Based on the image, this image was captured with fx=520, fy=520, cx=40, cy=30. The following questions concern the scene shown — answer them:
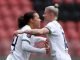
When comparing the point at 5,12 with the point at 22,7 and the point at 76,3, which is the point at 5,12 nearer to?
the point at 22,7

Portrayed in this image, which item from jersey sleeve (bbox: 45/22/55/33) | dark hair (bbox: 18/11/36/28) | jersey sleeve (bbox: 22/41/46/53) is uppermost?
dark hair (bbox: 18/11/36/28)

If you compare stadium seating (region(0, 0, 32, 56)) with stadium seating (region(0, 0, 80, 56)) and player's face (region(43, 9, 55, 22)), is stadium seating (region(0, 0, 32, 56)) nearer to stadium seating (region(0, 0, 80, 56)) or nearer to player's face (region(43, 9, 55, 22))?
stadium seating (region(0, 0, 80, 56))

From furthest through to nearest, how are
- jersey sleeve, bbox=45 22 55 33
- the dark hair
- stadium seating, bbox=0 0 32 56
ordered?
stadium seating, bbox=0 0 32 56, the dark hair, jersey sleeve, bbox=45 22 55 33

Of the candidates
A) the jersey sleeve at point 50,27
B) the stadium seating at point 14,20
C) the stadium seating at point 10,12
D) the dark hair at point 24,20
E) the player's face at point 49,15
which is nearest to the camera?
the jersey sleeve at point 50,27

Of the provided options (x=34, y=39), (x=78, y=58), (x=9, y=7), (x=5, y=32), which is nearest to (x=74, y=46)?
(x=78, y=58)

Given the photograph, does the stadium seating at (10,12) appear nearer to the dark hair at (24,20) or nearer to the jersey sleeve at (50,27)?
the dark hair at (24,20)

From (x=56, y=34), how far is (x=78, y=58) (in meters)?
4.67

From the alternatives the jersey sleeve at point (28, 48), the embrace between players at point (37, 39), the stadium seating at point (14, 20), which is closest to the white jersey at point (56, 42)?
the embrace between players at point (37, 39)

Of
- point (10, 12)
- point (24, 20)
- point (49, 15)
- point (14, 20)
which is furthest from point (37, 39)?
point (10, 12)

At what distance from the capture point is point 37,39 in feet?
19.8

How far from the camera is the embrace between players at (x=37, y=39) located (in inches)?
220

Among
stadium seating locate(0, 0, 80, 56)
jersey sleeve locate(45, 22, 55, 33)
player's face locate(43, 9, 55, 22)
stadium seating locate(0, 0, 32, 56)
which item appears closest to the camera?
jersey sleeve locate(45, 22, 55, 33)

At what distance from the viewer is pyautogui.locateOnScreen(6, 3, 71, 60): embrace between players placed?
560 cm

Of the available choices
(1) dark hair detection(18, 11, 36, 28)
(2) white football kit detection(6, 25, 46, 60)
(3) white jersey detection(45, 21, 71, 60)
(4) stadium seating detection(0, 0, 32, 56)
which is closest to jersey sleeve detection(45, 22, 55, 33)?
(3) white jersey detection(45, 21, 71, 60)
